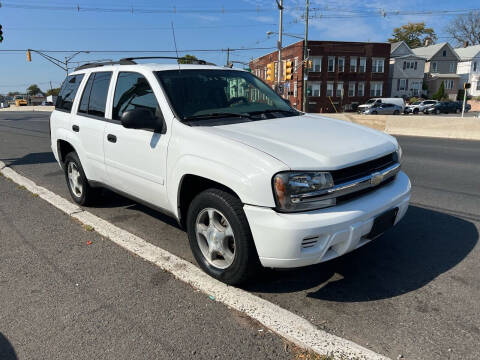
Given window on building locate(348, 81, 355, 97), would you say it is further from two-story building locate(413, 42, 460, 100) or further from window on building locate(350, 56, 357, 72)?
two-story building locate(413, 42, 460, 100)

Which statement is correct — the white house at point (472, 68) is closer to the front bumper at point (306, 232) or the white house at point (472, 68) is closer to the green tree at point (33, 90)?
the front bumper at point (306, 232)

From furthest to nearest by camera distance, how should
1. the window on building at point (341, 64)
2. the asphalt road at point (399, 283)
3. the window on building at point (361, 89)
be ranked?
the window on building at point (361, 89) < the window on building at point (341, 64) < the asphalt road at point (399, 283)

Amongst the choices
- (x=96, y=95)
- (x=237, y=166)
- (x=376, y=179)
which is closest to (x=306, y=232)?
(x=237, y=166)

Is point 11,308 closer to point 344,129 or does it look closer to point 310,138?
point 310,138

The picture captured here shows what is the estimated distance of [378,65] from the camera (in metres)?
51.0

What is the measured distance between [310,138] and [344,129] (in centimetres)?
62

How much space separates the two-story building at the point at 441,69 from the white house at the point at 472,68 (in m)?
2.91

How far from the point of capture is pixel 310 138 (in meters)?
3.12

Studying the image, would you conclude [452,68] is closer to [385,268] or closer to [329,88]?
[329,88]

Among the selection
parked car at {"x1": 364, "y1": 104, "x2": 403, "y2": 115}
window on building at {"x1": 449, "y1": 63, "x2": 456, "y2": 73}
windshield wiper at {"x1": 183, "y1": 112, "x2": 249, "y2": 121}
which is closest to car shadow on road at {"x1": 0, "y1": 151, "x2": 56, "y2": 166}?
windshield wiper at {"x1": 183, "y1": 112, "x2": 249, "y2": 121}

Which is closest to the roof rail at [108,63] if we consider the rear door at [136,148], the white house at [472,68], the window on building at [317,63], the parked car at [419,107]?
the rear door at [136,148]

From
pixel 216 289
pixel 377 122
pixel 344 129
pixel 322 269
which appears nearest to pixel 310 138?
pixel 344 129

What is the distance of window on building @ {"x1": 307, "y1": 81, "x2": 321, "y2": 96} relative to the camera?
49.2 m

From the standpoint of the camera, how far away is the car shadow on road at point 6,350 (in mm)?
2381
